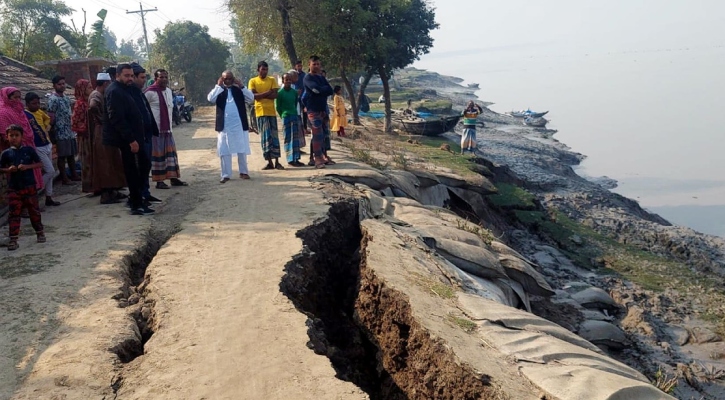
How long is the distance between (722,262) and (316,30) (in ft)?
37.8

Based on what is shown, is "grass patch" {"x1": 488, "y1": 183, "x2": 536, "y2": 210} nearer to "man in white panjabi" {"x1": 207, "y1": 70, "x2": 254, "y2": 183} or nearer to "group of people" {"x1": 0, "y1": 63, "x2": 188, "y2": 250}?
"man in white panjabi" {"x1": 207, "y1": 70, "x2": 254, "y2": 183}

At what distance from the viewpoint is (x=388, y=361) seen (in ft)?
14.1

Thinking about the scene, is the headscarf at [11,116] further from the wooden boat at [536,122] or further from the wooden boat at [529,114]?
the wooden boat at [529,114]

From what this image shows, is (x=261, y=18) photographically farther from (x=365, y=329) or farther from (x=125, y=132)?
(x=365, y=329)

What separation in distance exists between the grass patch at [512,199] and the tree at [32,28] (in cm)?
1301

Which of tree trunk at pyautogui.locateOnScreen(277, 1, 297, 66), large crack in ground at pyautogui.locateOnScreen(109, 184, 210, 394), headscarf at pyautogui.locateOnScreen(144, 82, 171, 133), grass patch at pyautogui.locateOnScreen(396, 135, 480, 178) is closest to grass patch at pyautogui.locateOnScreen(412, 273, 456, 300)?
large crack in ground at pyautogui.locateOnScreen(109, 184, 210, 394)

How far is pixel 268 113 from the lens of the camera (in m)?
8.42

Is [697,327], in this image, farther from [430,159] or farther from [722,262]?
[430,159]

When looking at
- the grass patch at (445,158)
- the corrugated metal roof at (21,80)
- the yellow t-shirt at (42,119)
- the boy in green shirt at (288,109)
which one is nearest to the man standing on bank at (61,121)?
the yellow t-shirt at (42,119)

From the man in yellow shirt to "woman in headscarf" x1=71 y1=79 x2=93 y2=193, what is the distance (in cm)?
212

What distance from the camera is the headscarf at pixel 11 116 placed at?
20.4 feet

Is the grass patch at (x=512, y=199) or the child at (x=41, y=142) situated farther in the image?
the grass patch at (x=512, y=199)

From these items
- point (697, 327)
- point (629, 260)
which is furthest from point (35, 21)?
point (697, 327)

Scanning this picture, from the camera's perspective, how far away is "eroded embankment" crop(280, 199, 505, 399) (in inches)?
145
